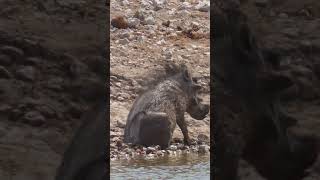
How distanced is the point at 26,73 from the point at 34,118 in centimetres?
20

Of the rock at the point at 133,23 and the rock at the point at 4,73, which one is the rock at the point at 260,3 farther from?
the rock at the point at 133,23

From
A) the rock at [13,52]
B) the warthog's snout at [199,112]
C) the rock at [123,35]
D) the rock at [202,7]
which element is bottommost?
the warthog's snout at [199,112]

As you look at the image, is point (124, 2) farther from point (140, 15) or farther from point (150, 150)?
point (150, 150)

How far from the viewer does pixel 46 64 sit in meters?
4.32

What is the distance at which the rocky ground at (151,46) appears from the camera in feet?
32.6

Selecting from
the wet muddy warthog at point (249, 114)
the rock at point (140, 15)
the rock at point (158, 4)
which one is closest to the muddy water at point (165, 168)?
the wet muddy warthog at point (249, 114)

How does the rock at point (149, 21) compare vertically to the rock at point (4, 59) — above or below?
above

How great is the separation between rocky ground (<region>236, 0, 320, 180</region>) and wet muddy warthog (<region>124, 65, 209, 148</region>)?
3988 millimetres

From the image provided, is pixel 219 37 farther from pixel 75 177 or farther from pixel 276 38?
pixel 75 177

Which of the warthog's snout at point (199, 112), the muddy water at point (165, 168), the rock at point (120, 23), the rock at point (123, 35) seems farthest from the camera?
the rock at point (120, 23)

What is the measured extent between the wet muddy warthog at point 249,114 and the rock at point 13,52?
0.85 meters

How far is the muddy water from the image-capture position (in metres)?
7.37

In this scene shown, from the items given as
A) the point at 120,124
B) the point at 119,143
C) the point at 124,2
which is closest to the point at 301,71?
the point at 119,143

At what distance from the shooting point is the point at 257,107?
436cm
